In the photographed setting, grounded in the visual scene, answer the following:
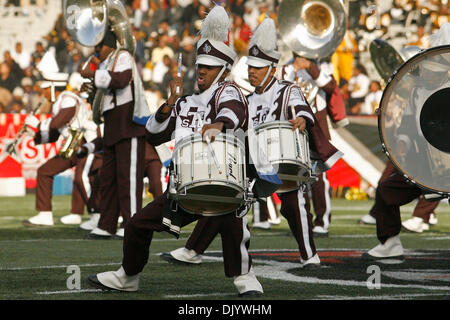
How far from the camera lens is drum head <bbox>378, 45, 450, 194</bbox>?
600cm

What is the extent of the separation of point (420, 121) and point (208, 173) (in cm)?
175

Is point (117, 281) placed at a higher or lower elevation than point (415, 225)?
higher

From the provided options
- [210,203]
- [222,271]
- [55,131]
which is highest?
[210,203]

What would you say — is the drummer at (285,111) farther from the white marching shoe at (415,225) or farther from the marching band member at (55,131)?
the marching band member at (55,131)

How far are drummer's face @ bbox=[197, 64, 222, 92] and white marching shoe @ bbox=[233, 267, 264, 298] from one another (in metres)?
1.11

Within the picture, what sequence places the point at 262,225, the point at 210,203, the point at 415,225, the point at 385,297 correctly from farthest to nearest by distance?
the point at 262,225 < the point at 415,225 < the point at 385,297 < the point at 210,203

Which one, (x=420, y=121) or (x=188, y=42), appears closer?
(x=420, y=121)

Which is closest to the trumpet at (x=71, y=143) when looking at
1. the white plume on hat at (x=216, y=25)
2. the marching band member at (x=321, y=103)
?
the marching band member at (x=321, y=103)

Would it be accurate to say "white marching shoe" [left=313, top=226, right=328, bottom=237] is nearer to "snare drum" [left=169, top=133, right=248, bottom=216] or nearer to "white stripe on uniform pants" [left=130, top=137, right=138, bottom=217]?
"white stripe on uniform pants" [left=130, top=137, right=138, bottom=217]

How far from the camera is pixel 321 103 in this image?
1002 cm

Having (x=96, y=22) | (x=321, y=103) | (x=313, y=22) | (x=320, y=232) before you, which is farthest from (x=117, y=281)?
(x=313, y=22)

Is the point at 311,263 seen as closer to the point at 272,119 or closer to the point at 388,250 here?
the point at 388,250

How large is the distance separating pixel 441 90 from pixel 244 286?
1754 millimetres

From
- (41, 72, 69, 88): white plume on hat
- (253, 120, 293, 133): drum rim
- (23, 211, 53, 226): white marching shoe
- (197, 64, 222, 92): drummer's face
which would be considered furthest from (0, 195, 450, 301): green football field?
(41, 72, 69, 88): white plume on hat
